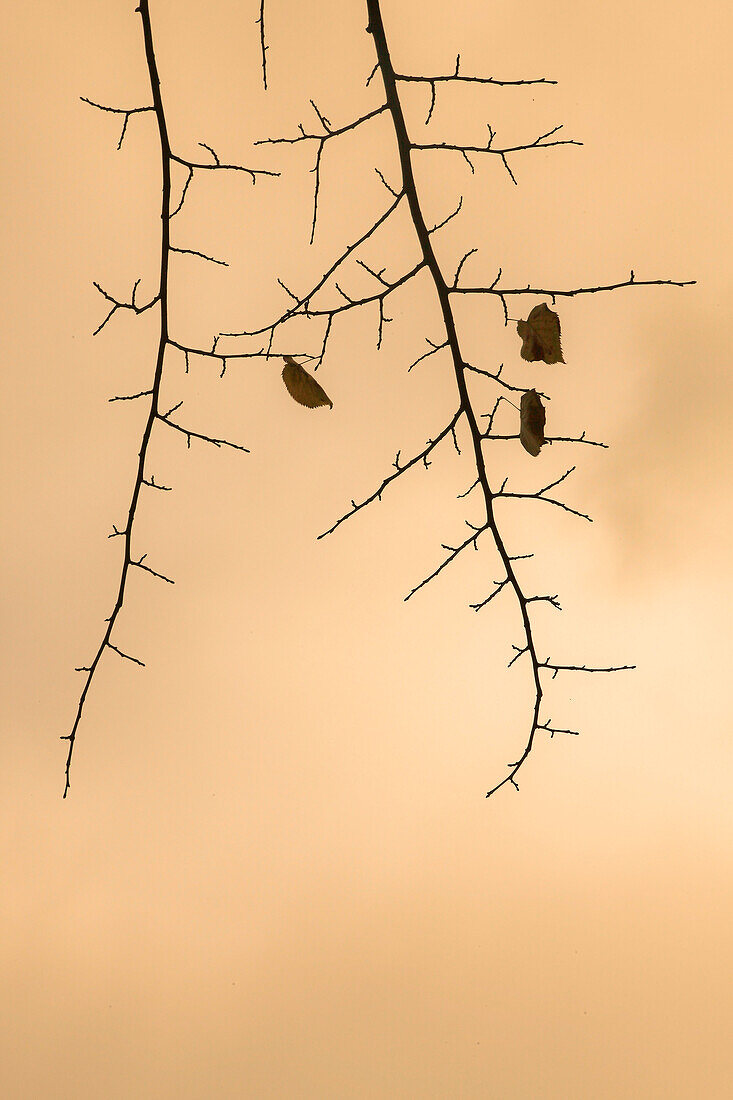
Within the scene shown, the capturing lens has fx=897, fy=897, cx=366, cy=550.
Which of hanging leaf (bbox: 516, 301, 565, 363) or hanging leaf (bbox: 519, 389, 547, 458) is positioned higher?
hanging leaf (bbox: 516, 301, 565, 363)

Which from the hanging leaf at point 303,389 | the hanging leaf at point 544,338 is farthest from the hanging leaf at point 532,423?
the hanging leaf at point 303,389

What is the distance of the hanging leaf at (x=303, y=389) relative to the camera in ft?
9.65

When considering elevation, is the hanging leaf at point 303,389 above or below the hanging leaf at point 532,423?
above

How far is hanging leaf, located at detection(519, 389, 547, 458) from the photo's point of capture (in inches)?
111

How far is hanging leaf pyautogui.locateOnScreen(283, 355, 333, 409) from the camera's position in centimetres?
294

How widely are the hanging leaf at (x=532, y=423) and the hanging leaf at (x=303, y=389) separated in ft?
2.09

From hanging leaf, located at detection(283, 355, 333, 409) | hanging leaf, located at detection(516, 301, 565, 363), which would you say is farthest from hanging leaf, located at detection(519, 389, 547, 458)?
hanging leaf, located at detection(283, 355, 333, 409)

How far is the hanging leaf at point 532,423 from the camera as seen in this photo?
2.82 meters

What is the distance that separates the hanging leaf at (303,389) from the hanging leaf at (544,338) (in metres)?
0.68

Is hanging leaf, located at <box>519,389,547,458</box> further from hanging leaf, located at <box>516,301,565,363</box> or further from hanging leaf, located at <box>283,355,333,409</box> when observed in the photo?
hanging leaf, located at <box>283,355,333,409</box>

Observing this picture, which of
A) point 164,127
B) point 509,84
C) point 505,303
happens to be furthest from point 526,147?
point 164,127

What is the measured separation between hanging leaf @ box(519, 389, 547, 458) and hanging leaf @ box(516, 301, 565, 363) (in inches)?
5.2

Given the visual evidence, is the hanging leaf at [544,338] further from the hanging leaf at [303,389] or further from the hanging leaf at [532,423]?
the hanging leaf at [303,389]

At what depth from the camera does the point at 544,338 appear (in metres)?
2.86
